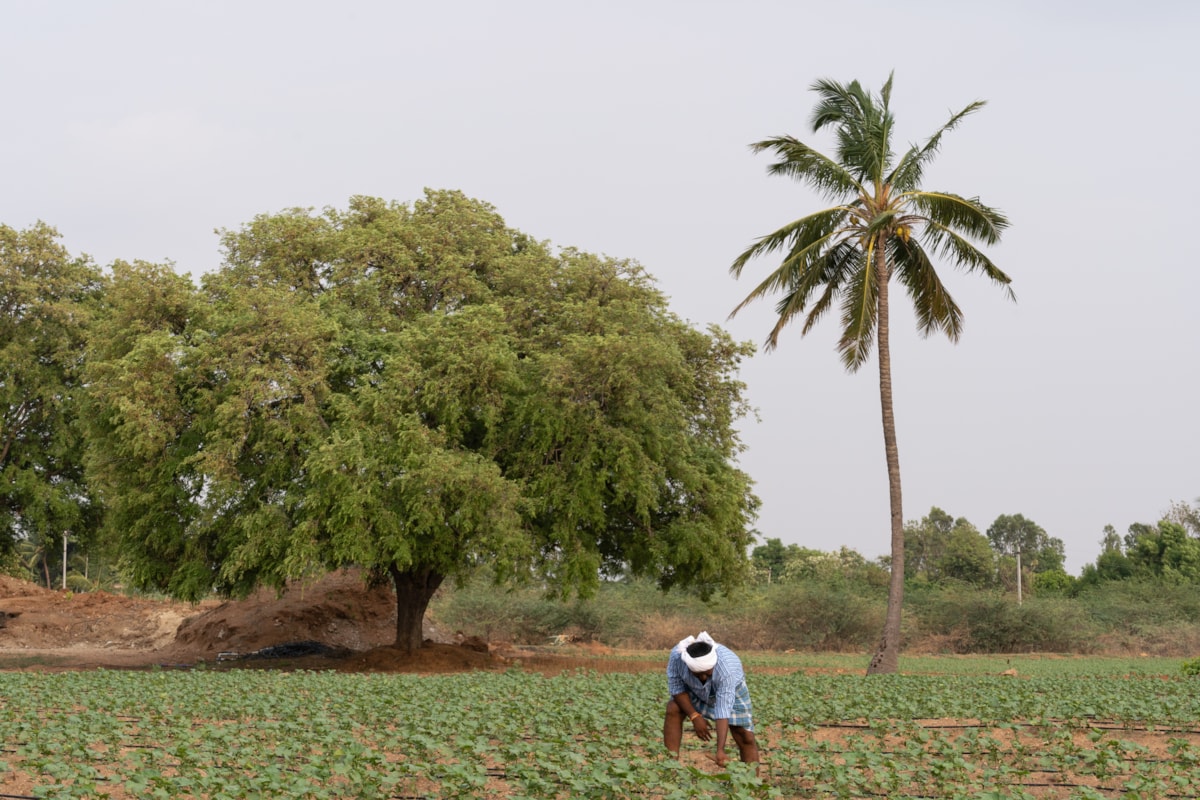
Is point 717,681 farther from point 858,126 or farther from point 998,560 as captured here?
point 998,560

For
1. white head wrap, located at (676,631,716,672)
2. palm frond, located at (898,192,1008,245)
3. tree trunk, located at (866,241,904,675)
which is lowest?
white head wrap, located at (676,631,716,672)

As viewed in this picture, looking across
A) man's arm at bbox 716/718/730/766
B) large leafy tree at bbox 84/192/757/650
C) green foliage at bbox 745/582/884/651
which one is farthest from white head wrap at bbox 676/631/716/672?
green foliage at bbox 745/582/884/651

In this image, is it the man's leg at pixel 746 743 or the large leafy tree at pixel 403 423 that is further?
the large leafy tree at pixel 403 423

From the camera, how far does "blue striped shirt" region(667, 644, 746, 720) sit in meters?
10.1

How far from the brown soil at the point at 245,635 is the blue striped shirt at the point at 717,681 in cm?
1558

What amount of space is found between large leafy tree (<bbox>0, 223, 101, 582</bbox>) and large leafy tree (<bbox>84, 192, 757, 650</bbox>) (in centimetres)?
1008

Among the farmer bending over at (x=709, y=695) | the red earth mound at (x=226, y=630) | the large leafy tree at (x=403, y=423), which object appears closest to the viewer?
the farmer bending over at (x=709, y=695)

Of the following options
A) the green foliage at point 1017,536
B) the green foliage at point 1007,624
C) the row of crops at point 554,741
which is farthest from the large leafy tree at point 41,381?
the green foliage at point 1017,536

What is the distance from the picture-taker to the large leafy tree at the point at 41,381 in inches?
1353

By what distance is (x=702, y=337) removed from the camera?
27906mm

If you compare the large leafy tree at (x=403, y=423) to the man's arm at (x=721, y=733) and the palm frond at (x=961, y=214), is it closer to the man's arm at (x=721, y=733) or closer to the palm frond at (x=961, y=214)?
the palm frond at (x=961, y=214)

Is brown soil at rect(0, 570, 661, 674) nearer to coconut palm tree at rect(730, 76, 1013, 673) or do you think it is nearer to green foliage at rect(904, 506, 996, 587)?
coconut palm tree at rect(730, 76, 1013, 673)

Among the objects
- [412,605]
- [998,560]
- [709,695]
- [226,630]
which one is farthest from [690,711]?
[998,560]

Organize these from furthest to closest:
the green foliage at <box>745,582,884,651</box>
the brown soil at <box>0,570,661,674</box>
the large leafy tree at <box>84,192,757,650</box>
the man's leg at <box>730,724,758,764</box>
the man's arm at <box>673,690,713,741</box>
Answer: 1. the green foliage at <box>745,582,884,651</box>
2. the brown soil at <box>0,570,661,674</box>
3. the large leafy tree at <box>84,192,757,650</box>
4. the man's leg at <box>730,724,758,764</box>
5. the man's arm at <box>673,690,713,741</box>
